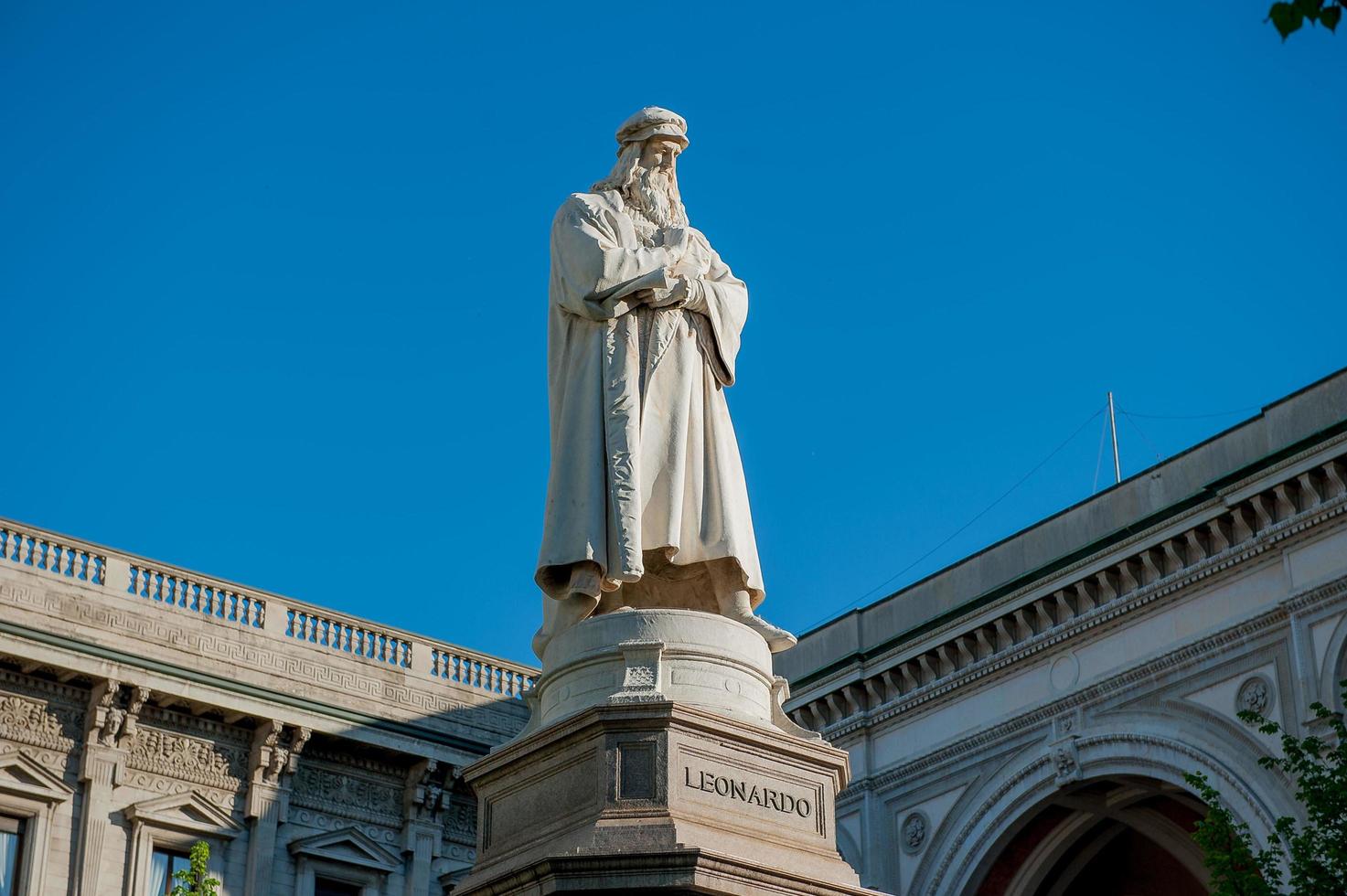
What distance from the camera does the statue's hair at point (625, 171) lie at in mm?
11891

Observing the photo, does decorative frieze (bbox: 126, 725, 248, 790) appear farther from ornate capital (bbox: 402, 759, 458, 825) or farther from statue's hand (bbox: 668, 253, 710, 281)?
statue's hand (bbox: 668, 253, 710, 281)

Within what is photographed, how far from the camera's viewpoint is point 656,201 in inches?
467

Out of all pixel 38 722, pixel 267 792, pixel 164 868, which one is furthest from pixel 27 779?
pixel 267 792

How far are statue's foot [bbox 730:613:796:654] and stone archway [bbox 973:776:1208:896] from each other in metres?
21.5

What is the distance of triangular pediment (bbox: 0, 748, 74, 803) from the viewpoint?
94.6 ft

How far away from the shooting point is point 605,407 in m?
11.0

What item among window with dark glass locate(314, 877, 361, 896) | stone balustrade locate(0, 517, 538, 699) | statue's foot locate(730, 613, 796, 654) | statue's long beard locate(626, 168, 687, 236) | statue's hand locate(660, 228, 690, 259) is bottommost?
A: statue's foot locate(730, 613, 796, 654)

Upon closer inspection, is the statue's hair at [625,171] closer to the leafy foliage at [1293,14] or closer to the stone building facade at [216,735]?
the leafy foliage at [1293,14]

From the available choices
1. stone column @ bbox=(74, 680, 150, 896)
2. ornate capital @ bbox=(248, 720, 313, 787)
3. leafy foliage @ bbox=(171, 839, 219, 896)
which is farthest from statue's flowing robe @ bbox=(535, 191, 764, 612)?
ornate capital @ bbox=(248, 720, 313, 787)

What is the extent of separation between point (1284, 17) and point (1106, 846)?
29.1 m

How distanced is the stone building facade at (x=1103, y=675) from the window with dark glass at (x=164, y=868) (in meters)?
10.6

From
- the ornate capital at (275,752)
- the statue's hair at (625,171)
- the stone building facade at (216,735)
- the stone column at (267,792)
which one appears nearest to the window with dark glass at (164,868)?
the stone building facade at (216,735)

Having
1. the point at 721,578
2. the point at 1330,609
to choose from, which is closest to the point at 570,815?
the point at 721,578

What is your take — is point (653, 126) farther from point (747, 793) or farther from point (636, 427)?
point (747, 793)
